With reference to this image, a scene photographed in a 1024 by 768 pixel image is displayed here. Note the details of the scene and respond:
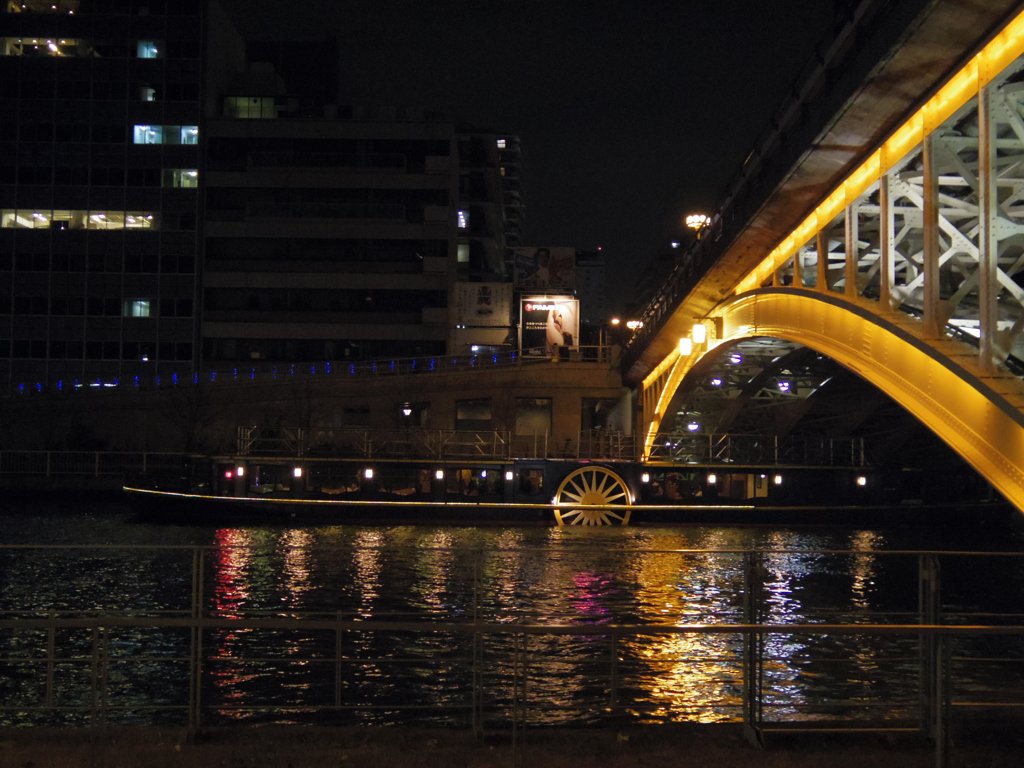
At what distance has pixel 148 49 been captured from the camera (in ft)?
256

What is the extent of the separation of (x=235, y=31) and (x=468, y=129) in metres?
20.7

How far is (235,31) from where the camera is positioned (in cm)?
8519

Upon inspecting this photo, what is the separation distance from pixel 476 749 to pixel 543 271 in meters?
62.9

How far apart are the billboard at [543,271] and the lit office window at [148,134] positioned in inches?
1032

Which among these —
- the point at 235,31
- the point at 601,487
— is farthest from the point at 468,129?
the point at 601,487

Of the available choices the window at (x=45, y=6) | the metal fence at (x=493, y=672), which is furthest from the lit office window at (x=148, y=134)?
the metal fence at (x=493, y=672)

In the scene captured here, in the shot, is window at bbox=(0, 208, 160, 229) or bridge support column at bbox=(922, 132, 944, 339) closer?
bridge support column at bbox=(922, 132, 944, 339)

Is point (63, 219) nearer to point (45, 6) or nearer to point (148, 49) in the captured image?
point (148, 49)

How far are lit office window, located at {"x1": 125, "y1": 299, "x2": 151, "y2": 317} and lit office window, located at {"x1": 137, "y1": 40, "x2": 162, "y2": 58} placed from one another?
16.6 meters

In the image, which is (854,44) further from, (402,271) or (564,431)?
(402,271)

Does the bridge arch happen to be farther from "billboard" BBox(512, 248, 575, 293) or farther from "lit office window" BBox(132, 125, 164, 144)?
"lit office window" BBox(132, 125, 164, 144)

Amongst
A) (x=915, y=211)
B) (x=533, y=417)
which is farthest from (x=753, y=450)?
(x=915, y=211)

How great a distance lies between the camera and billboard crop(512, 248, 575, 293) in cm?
7069

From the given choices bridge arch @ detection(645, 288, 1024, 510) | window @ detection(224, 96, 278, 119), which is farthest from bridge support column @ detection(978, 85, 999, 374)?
window @ detection(224, 96, 278, 119)
